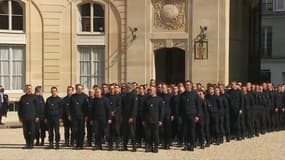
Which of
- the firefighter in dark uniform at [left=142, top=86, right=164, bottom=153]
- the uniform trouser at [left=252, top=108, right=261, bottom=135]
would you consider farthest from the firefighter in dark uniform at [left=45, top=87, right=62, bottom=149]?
the uniform trouser at [left=252, top=108, right=261, bottom=135]

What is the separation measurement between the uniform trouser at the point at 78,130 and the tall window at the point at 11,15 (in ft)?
40.7

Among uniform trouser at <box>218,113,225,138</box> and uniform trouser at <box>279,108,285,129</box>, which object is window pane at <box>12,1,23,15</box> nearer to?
uniform trouser at <box>279,108,285,129</box>

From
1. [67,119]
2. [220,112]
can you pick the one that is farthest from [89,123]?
[220,112]

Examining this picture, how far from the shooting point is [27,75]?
3144cm

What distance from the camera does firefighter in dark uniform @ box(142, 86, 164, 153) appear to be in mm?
19514

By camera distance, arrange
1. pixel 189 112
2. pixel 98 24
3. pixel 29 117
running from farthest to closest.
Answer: pixel 98 24
pixel 29 117
pixel 189 112

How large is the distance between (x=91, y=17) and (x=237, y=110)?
1109 centimetres

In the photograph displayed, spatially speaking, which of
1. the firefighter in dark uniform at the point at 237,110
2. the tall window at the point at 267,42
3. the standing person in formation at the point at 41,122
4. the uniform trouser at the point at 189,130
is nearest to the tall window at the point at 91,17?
the firefighter in dark uniform at the point at 237,110

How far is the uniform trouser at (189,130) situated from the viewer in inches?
784

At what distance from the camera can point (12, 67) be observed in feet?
104

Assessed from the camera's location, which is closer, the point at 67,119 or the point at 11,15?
the point at 67,119

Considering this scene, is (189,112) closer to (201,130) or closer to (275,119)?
(201,130)

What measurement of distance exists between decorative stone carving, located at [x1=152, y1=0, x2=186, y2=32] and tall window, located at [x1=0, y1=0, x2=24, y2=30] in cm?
622

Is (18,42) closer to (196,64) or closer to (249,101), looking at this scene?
(196,64)
